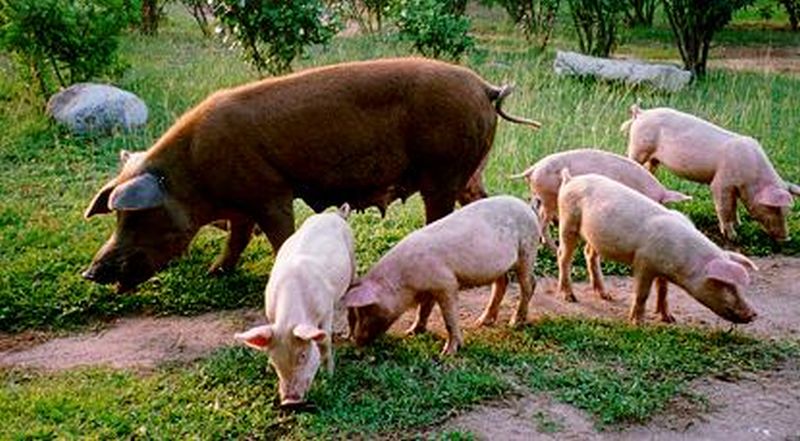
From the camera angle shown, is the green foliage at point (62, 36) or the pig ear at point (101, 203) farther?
the green foliage at point (62, 36)

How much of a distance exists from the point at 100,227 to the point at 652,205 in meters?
4.23

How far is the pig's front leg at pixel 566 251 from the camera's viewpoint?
22.5 feet

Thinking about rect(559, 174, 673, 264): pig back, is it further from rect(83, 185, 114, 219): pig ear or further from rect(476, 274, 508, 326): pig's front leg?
rect(83, 185, 114, 219): pig ear

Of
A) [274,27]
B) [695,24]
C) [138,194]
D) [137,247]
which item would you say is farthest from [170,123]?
[695,24]

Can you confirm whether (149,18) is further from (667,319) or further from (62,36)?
(667,319)

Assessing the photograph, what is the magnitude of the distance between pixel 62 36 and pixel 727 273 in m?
8.16

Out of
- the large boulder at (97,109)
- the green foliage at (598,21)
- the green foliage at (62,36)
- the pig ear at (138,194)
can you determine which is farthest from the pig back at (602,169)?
the green foliage at (598,21)

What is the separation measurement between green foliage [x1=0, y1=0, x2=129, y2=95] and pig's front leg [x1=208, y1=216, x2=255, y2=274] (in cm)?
523

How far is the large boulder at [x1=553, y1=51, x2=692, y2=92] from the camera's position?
1384 centimetres

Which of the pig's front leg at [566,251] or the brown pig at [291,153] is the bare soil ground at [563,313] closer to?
the pig's front leg at [566,251]

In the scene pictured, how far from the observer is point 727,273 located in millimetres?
6016

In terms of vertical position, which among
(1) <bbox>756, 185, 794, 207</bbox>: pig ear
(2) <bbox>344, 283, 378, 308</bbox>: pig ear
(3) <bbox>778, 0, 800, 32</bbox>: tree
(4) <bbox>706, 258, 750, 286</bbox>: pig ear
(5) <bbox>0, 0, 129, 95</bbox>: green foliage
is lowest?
(3) <bbox>778, 0, 800, 32</bbox>: tree

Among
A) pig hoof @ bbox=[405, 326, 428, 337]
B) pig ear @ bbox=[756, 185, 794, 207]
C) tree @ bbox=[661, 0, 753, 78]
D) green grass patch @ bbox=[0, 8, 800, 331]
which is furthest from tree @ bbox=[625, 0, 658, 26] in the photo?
pig hoof @ bbox=[405, 326, 428, 337]

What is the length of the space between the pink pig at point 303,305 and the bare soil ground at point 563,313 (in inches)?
28.8
